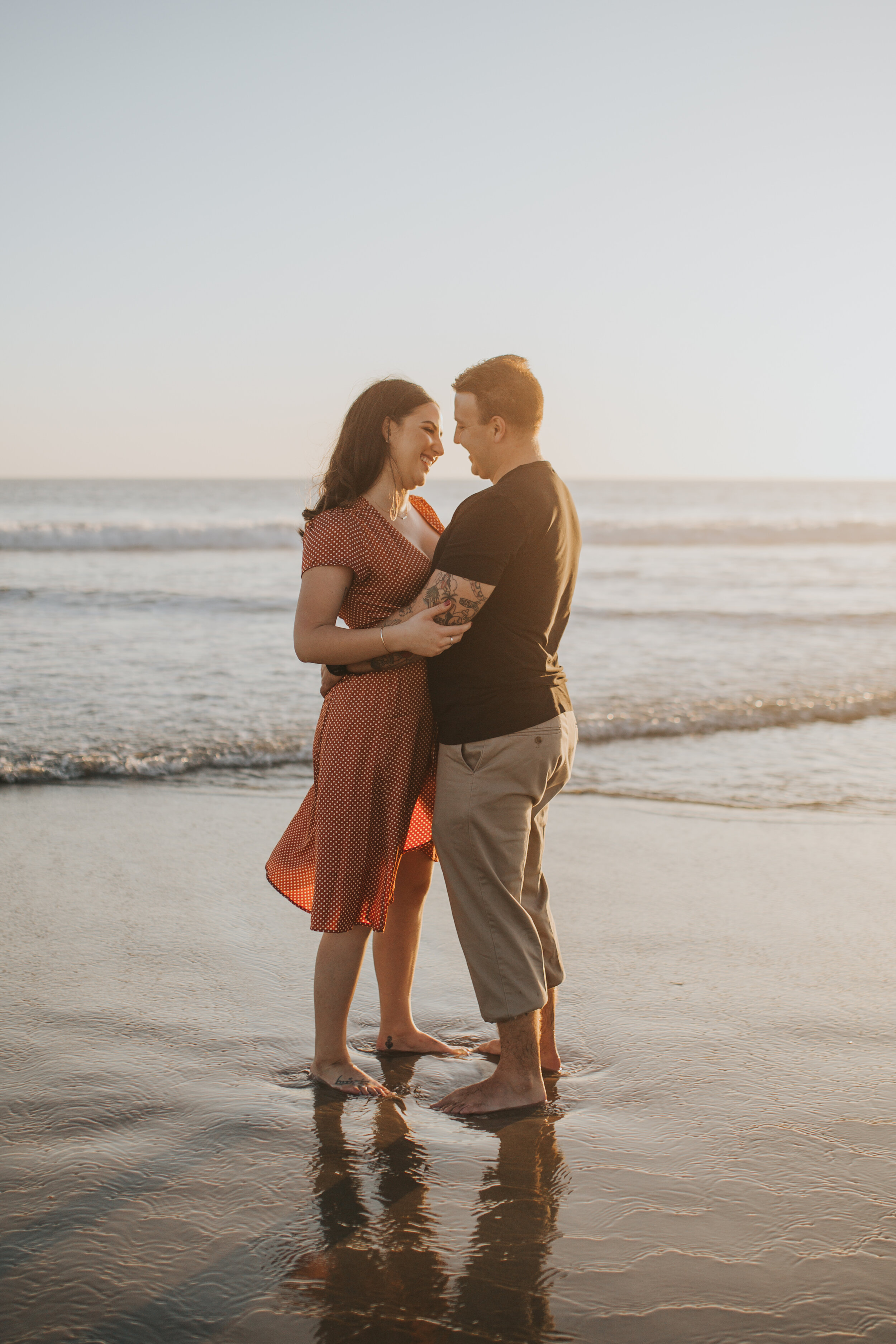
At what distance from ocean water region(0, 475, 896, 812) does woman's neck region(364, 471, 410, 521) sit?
1.38 ft

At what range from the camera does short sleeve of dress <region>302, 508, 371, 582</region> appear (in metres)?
2.60

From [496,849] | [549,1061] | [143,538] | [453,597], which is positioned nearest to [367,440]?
[453,597]

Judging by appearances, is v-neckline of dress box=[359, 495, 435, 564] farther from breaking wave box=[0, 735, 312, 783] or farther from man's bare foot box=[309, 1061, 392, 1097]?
breaking wave box=[0, 735, 312, 783]

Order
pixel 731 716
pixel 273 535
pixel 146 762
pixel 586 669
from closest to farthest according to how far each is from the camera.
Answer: pixel 146 762 → pixel 731 716 → pixel 586 669 → pixel 273 535

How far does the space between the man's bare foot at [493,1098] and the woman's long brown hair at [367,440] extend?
158cm

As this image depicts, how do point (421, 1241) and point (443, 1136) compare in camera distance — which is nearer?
point (421, 1241)

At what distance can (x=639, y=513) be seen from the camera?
159 feet

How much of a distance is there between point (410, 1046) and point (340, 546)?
1.49 meters

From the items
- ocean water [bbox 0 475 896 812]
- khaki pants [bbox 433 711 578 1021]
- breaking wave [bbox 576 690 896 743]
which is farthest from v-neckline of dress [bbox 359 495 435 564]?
breaking wave [bbox 576 690 896 743]

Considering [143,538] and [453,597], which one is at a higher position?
[143,538]

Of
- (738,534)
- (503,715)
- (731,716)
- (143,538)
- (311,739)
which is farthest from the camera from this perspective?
(738,534)

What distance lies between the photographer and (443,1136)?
2459mm

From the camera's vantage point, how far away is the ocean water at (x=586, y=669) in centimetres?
634

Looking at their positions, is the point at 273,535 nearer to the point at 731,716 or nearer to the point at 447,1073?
the point at 731,716
